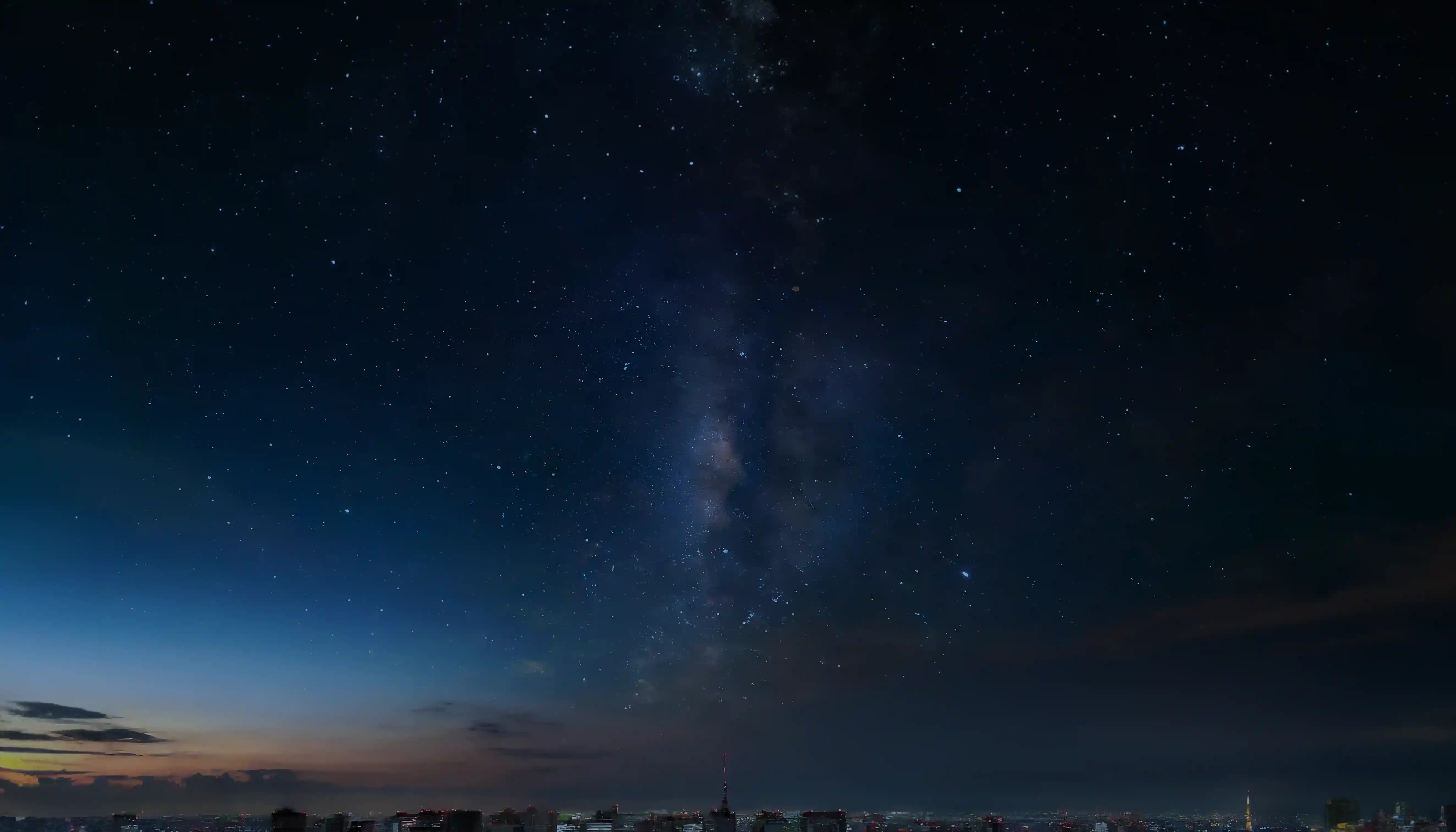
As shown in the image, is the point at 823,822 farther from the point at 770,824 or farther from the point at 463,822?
the point at 463,822

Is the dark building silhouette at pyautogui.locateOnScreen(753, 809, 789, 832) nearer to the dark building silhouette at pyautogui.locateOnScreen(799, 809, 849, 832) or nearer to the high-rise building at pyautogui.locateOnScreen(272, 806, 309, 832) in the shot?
the dark building silhouette at pyautogui.locateOnScreen(799, 809, 849, 832)

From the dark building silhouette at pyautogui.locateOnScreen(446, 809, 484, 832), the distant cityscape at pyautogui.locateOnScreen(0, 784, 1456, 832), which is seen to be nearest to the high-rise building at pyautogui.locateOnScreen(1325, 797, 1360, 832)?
the distant cityscape at pyautogui.locateOnScreen(0, 784, 1456, 832)

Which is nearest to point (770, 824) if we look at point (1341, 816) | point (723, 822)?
point (723, 822)

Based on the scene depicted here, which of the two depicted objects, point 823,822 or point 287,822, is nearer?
point 287,822

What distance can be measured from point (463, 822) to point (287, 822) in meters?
11.1

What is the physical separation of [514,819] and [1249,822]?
7326cm

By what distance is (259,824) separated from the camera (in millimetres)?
68688

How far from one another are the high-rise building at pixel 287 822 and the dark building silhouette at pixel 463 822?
879cm

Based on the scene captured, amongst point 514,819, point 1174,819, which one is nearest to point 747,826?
point 514,819

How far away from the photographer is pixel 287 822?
39.6 meters

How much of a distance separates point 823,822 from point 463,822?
25.8m

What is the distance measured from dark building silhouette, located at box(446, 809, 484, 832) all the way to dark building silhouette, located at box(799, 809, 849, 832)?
2313cm

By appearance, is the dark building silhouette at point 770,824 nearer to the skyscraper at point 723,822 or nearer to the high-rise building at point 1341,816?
the skyscraper at point 723,822

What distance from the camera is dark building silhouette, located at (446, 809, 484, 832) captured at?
47.5 metres
